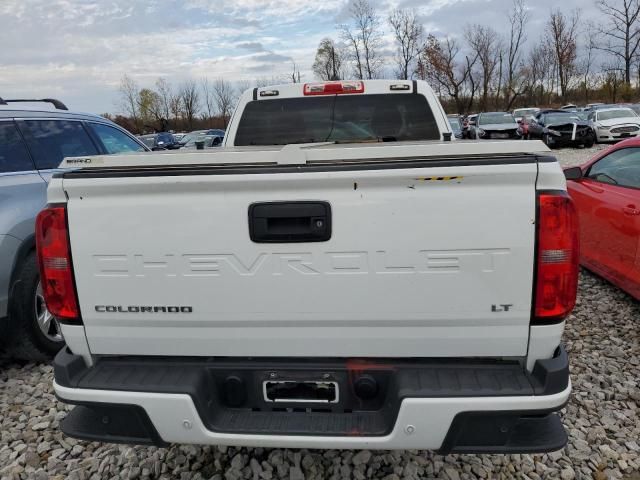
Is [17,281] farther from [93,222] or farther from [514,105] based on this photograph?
[514,105]

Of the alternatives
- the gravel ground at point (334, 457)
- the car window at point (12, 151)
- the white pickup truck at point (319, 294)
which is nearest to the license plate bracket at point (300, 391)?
the white pickup truck at point (319, 294)

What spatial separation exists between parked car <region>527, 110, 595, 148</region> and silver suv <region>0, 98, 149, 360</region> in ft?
62.7

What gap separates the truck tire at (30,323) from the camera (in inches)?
141

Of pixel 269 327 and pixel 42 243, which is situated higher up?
pixel 42 243

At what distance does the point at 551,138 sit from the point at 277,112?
19142 millimetres

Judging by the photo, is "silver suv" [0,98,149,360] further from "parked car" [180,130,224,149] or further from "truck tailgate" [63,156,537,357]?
"parked car" [180,130,224,149]

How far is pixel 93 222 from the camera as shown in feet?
6.55

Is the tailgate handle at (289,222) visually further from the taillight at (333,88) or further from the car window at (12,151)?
the car window at (12,151)

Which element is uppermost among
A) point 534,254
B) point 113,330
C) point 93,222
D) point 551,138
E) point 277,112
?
point 277,112

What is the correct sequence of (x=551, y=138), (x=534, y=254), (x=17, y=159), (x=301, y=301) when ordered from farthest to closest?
(x=551, y=138) < (x=17, y=159) < (x=301, y=301) < (x=534, y=254)

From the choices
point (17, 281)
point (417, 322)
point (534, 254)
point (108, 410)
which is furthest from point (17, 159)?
point (534, 254)

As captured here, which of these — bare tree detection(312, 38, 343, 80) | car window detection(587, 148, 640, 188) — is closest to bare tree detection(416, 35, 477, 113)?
bare tree detection(312, 38, 343, 80)

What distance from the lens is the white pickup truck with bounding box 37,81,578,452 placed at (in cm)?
185

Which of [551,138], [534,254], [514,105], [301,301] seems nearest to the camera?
[534,254]
